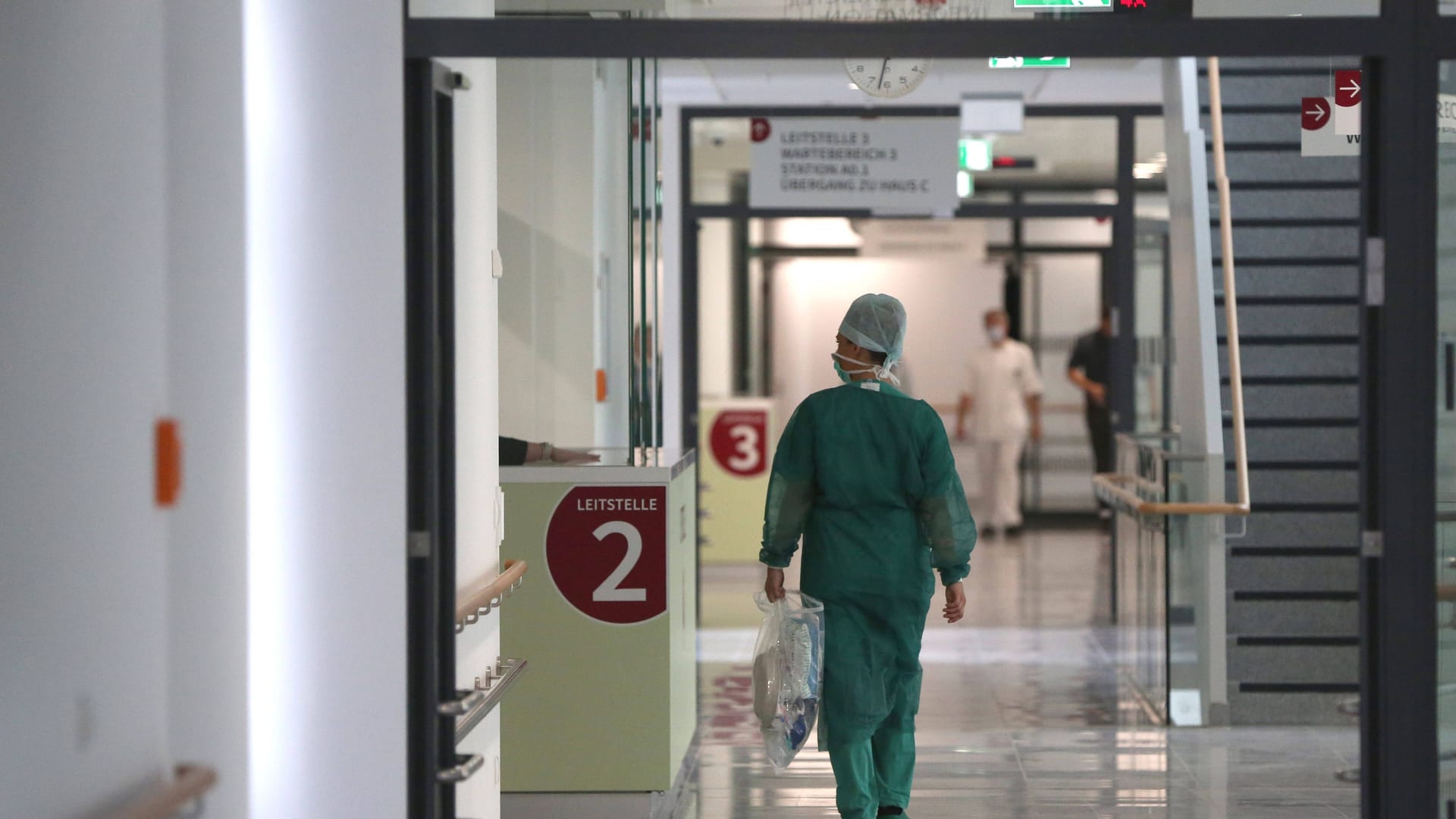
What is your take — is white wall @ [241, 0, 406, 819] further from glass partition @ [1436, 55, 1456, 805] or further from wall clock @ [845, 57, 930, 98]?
wall clock @ [845, 57, 930, 98]

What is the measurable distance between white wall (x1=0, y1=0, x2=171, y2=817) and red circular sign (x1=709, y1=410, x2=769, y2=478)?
24.6 ft

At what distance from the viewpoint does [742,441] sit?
9.97 m

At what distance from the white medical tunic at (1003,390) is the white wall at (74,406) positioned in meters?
9.91

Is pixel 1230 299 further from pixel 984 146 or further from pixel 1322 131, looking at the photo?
pixel 984 146

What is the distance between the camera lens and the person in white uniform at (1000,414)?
11.9 m

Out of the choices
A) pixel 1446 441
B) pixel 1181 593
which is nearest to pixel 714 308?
pixel 1181 593

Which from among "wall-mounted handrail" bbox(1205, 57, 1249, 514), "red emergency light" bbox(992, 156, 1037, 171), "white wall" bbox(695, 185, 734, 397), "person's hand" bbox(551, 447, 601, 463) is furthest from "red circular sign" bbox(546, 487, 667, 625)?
"white wall" bbox(695, 185, 734, 397)

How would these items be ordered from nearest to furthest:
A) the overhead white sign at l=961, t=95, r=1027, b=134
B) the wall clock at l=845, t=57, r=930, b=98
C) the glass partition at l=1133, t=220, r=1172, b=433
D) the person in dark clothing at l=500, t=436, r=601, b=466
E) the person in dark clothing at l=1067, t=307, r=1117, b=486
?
the person in dark clothing at l=500, t=436, r=601, b=466 → the wall clock at l=845, t=57, r=930, b=98 → the overhead white sign at l=961, t=95, r=1027, b=134 → the glass partition at l=1133, t=220, r=1172, b=433 → the person in dark clothing at l=1067, t=307, r=1117, b=486

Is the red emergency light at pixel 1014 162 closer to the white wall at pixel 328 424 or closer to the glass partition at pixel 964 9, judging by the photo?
the glass partition at pixel 964 9

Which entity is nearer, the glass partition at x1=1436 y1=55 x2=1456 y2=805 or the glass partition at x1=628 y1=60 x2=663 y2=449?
the glass partition at x1=1436 y1=55 x2=1456 y2=805

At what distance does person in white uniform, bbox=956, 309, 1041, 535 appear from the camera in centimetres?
1192

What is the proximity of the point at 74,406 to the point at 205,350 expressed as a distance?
0.24m

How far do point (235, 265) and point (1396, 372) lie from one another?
209cm

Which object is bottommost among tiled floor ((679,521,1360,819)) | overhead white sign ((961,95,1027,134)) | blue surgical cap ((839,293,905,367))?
tiled floor ((679,521,1360,819))
